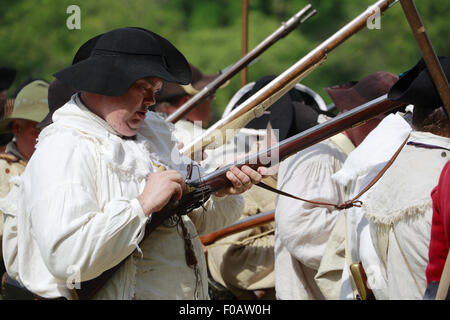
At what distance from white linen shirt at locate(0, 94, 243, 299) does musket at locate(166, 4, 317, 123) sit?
2109mm

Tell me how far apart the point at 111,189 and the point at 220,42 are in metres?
20.2

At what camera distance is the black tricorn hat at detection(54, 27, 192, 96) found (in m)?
2.75

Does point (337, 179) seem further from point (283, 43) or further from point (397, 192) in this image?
point (283, 43)

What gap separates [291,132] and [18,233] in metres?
2.07

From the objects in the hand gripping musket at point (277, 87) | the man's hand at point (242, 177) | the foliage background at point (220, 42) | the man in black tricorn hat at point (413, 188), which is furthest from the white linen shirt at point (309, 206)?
the foliage background at point (220, 42)

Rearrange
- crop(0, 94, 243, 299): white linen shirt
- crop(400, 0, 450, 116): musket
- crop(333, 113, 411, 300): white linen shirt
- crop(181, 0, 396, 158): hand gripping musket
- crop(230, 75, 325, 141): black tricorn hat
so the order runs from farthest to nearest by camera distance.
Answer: crop(230, 75, 325, 141): black tricorn hat < crop(181, 0, 396, 158): hand gripping musket < crop(333, 113, 411, 300): white linen shirt < crop(0, 94, 243, 299): white linen shirt < crop(400, 0, 450, 116): musket

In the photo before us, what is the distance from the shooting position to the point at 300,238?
4039 mm

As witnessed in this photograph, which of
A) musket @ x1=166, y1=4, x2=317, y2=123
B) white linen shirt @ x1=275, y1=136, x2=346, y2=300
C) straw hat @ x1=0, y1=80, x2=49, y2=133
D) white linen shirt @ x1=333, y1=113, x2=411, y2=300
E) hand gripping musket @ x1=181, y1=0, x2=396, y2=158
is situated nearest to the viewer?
white linen shirt @ x1=333, y1=113, x2=411, y2=300

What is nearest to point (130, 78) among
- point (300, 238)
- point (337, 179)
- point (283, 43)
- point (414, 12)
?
point (414, 12)

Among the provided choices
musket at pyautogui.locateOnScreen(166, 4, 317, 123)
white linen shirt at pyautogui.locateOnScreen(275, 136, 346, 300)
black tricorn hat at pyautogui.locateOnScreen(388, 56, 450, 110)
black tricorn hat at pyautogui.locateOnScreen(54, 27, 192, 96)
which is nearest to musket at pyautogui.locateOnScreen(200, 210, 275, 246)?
white linen shirt at pyautogui.locateOnScreen(275, 136, 346, 300)

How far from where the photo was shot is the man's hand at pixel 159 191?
104 inches

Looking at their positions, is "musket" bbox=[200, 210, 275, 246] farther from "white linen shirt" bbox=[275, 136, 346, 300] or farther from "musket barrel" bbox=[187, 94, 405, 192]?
"musket barrel" bbox=[187, 94, 405, 192]

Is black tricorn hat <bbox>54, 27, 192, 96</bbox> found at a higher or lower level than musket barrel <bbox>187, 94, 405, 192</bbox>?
higher

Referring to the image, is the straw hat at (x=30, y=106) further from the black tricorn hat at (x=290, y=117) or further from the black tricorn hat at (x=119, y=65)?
the black tricorn hat at (x=119, y=65)
